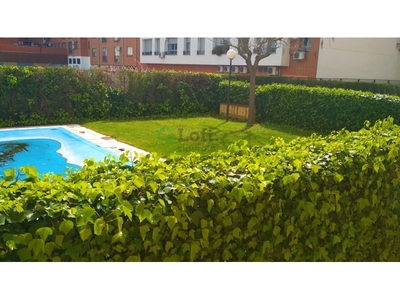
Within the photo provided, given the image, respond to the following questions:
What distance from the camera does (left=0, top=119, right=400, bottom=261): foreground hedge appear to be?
1.96 meters

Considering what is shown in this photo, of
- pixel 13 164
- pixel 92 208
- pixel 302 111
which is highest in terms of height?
pixel 92 208

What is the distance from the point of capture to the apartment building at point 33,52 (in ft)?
65.1

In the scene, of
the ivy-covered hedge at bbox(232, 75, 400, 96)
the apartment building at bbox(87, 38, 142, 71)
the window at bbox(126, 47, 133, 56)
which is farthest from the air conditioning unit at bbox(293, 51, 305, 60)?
the window at bbox(126, 47, 133, 56)

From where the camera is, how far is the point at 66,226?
1911 mm

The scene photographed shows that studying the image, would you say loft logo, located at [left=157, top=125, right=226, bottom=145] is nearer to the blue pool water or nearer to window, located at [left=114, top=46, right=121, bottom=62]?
the blue pool water

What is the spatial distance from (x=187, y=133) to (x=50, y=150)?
14.4ft

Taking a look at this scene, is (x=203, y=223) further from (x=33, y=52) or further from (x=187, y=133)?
(x=33, y=52)

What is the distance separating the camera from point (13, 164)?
9.73 m

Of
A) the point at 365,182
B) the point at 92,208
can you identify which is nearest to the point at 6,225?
the point at 92,208

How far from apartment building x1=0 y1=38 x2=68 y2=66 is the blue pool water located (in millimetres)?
8162

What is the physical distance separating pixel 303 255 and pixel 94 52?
87.4 feet

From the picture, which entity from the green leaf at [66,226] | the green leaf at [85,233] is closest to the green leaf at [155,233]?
the green leaf at [85,233]

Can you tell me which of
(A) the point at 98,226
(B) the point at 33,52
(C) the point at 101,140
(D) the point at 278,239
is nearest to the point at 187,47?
(B) the point at 33,52

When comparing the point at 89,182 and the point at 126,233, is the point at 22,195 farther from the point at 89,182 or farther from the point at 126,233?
the point at 126,233
